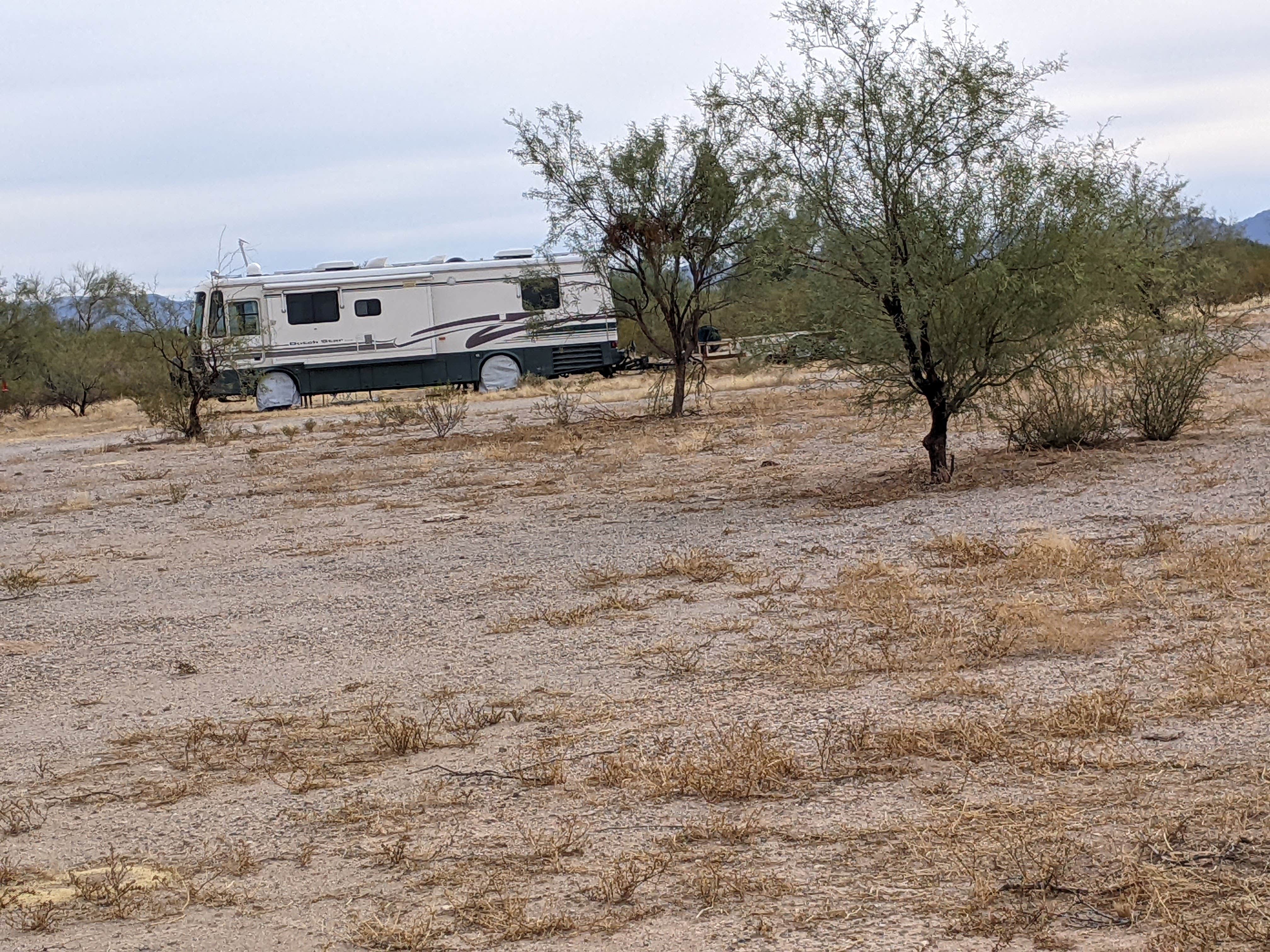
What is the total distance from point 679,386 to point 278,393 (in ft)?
40.4

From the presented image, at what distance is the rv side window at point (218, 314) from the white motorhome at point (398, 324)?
0.02 metres

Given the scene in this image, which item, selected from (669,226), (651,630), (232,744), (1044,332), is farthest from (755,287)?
(232,744)

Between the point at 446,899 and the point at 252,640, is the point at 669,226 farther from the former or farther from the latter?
the point at 446,899

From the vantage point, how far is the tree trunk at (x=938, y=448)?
1075 centimetres

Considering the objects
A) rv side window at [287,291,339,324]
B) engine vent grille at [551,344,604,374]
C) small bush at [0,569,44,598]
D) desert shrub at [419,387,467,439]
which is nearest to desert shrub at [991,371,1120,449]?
small bush at [0,569,44,598]

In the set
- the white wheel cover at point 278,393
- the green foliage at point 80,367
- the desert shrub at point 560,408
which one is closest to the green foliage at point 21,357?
the green foliage at point 80,367

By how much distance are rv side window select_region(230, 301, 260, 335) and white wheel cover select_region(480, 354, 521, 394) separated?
4892 millimetres

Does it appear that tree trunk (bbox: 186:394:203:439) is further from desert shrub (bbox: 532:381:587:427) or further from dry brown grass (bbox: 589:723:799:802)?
dry brown grass (bbox: 589:723:799:802)

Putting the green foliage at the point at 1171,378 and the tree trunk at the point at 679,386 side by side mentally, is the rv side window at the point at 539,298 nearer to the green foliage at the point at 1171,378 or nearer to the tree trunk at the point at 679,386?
the tree trunk at the point at 679,386

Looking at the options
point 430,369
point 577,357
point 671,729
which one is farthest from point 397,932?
point 577,357

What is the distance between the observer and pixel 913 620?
233 inches

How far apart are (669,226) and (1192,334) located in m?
8.91

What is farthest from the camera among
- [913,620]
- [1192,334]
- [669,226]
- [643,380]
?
[643,380]

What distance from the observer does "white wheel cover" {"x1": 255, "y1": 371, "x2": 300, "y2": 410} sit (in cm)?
2898
